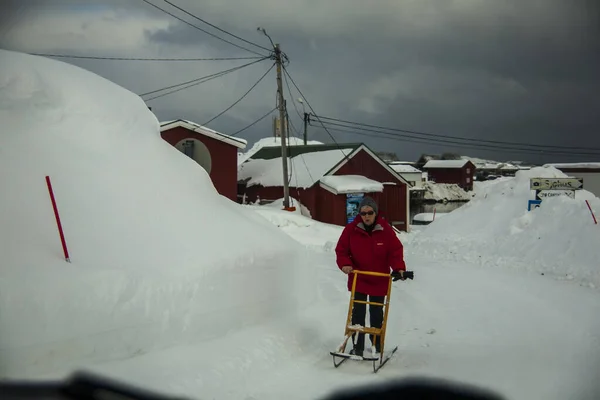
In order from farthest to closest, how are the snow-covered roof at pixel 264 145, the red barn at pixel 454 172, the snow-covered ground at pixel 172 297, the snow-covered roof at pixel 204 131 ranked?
the red barn at pixel 454 172 → the snow-covered roof at pixel 264 145 → the snow-covered roof at pixel 204 131 → the snow-covered ground at pixel 172 297

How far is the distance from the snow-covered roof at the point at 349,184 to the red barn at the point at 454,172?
35.1 m

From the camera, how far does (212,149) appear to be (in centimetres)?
1948

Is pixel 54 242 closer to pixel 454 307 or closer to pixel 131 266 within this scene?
pixel 131 266

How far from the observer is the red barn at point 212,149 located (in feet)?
62.2

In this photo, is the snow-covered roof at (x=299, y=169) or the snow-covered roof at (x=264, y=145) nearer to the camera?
the snow-covered roof at (x=299, y=169)

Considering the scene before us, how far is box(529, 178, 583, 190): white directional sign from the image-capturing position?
14148 mm

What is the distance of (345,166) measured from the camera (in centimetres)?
2319

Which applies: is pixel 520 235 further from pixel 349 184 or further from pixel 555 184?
pixel 349 184

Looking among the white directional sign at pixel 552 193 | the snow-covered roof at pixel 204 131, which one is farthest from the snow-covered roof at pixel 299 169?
the white directional sign at pixel 552 193

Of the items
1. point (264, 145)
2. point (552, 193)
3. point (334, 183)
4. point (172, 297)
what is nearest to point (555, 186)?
point (552, 193)

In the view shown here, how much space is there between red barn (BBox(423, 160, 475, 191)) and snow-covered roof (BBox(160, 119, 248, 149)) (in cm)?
4090

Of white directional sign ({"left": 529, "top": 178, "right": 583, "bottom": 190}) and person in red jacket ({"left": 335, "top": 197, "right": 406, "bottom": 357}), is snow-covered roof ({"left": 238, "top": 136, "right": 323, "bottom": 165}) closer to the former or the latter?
white directional sign ({"left": 529, "top": 178, "right": 583, "bottom": 190})

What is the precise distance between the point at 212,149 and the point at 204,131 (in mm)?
788

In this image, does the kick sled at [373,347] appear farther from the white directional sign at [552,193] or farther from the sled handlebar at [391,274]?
the white directional sign at [552,193]
